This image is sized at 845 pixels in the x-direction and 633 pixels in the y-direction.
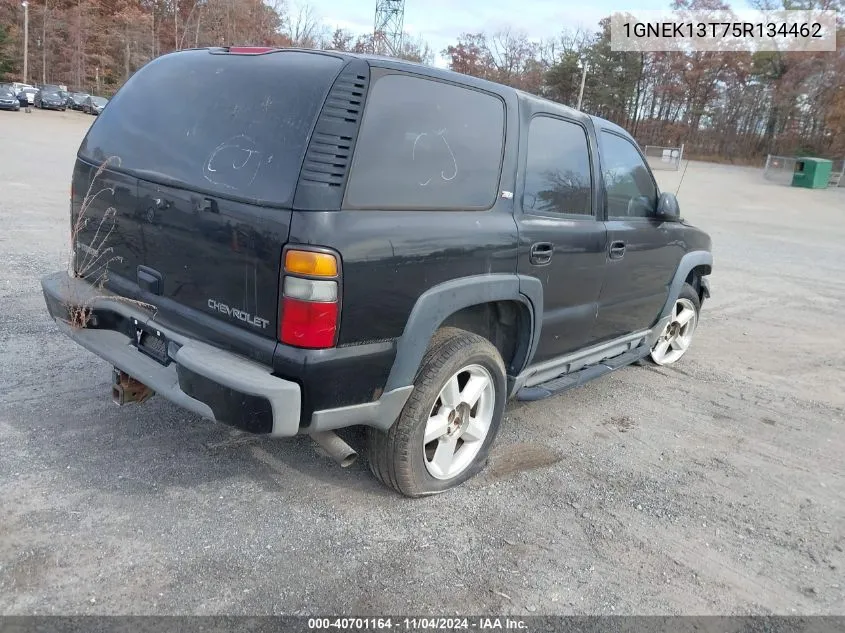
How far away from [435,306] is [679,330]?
3651 millimetres

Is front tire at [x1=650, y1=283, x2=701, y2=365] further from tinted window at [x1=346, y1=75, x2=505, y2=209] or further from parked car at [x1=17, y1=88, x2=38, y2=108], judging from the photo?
parked car at [x1=17, y1=88, x2=38, y2=108]

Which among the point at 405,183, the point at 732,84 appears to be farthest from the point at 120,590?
the point at 732,84

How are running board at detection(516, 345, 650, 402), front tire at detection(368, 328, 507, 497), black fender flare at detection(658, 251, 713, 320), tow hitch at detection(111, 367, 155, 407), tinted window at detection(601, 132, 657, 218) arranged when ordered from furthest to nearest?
black fender flare at detection(658, 251, 713, 320), tinted window at detection(601, 132, 657, 218), running board at detection(516, 345, 650, 402), tow hitch at detection(111, 367, 155, 407), front tire at detection(368, 328, 507, 497)

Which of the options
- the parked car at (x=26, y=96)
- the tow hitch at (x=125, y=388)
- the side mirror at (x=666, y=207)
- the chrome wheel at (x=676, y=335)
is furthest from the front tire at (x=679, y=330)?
the parked car at (x=26, y=96)

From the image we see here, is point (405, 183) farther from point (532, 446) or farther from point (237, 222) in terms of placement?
point (532, 446)

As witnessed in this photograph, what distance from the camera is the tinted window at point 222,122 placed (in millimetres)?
2582

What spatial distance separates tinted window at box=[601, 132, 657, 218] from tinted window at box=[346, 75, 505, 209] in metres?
1.19

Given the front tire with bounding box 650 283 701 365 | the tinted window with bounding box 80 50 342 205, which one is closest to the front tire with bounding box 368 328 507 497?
the tinted window with bounding box 80 50 342 205

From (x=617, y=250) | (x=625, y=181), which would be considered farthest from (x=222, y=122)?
(x=625, y=181)

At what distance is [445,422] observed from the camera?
322 cm

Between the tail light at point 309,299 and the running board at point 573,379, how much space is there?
159 centimetres

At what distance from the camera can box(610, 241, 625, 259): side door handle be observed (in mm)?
4062

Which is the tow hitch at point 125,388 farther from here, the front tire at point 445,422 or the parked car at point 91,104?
the parked car at point 91,104

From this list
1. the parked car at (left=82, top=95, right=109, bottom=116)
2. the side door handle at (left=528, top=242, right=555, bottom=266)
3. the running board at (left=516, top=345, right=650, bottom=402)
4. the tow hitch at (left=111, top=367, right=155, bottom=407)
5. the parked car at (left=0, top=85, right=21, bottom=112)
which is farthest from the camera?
the parked car at (left=82, top=95, right=109, bottom=116)
